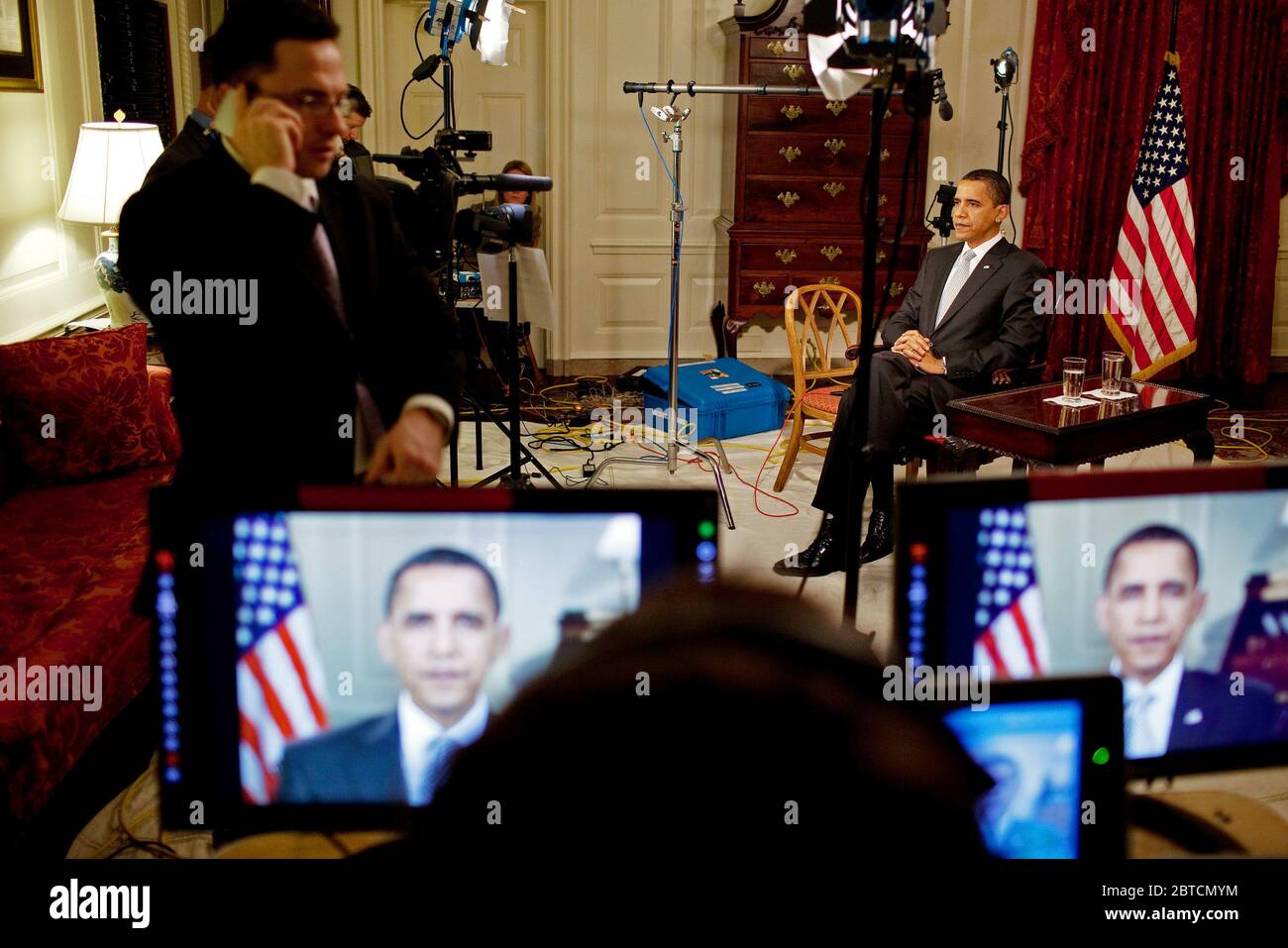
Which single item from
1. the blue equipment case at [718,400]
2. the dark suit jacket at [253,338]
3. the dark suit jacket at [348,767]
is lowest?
the blue equipment case at [718,400]

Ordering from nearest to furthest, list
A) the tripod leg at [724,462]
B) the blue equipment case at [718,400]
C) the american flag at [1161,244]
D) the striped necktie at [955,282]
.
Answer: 1. the striped necktie at [955,282]
2. the tripod leg at [724,462]
3. the blue equipment case at [718,400]
4. the american flag at [1161,244]

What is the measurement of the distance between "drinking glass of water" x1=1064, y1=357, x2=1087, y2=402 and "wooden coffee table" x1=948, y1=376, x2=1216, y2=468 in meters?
0.08

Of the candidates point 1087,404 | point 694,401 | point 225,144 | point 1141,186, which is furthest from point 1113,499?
point 1141,186

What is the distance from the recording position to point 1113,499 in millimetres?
1118

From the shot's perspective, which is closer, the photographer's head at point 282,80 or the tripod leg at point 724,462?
the photographer's head at point 282,80

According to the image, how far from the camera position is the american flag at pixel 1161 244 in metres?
6.02

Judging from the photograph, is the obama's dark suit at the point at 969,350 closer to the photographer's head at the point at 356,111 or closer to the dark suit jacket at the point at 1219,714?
the photographer's head at the point at 356,111

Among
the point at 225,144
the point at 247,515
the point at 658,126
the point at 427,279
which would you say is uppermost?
the point at 658,126

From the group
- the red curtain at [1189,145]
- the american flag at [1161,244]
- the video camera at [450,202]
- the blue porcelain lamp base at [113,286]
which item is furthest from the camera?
the red curtain at [1189,145]

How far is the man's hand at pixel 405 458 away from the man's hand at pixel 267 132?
0.43 metres

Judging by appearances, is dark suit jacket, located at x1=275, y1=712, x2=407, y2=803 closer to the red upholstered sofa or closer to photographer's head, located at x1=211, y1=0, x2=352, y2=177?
photographer's head, located at x1=211, y1=0, x2=352, y2=177

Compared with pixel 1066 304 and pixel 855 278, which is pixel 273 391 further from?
pixel 1066 304

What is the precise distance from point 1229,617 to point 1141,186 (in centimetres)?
559

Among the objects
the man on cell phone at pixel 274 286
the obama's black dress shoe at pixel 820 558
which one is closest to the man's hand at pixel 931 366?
the obama's black dress shoe at pixel 820 558
